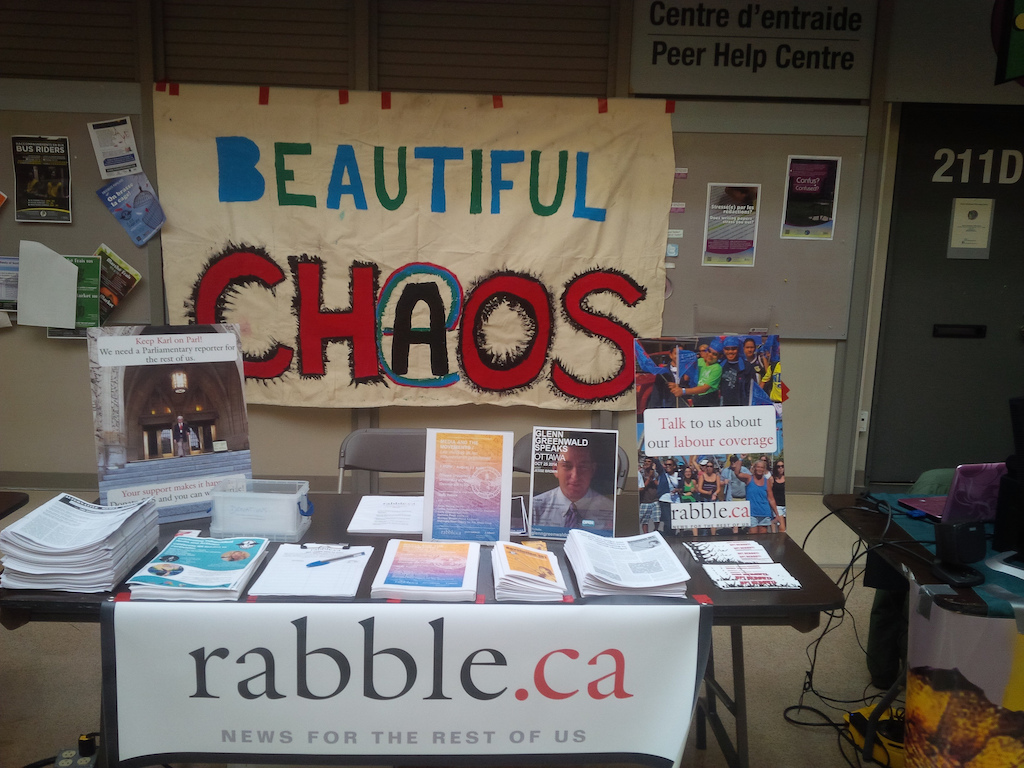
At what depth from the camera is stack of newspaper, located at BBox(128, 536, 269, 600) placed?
120 cm

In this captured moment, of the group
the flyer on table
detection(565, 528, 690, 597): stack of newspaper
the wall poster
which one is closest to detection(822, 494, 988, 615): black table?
detection(565, 528, 690, 597): stack of newspaper

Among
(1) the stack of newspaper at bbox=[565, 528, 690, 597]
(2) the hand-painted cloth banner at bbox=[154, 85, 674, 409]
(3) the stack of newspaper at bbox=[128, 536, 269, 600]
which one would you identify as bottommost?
(3) the stack of newspaper at bbox=[128, 536, 269, 600]

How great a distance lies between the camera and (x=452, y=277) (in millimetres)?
3141

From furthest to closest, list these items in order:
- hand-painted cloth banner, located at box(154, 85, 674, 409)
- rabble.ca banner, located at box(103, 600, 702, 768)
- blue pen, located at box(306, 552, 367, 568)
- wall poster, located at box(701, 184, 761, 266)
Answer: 1. wall poster, located at box(701, 184, 761, 266)
2. hand-painted cloth banner, located at box(154, 85, 674, 409)
3. blue pen, located at box(306, 552, 367, 568)
4. rabble.ca banner, located at box(103, 600, 702, 768)

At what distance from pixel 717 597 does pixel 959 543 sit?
534 millimetres

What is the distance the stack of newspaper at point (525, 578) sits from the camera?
122cm

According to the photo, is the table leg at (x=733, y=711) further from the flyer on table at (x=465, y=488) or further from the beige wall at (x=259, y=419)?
the beige wall at (x=259, y=419)

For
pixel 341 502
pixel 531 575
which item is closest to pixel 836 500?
pixel 531 575

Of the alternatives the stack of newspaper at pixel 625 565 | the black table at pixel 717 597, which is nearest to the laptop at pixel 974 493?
the black table at pixel 717 597

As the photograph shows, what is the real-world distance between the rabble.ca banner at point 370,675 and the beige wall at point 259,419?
6.95 ft

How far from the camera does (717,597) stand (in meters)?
1.26

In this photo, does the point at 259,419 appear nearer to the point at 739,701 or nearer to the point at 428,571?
the point at 428,571

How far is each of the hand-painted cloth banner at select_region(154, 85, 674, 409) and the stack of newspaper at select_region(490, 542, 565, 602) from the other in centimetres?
194

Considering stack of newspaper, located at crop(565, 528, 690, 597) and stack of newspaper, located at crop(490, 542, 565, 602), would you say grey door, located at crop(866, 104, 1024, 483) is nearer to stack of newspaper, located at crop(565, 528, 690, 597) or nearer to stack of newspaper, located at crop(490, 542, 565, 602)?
stack of newspaper, located at crop(565, 528, 690, 597)
